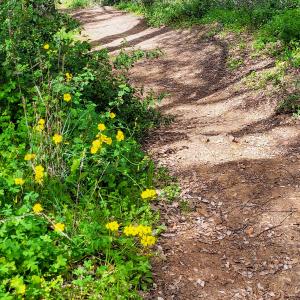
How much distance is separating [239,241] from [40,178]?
7.24 feet

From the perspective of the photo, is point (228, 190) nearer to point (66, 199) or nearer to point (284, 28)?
point (66, 199)

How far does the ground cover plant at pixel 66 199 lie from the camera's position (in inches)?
129

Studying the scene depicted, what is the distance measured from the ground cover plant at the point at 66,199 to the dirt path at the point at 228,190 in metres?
0.44

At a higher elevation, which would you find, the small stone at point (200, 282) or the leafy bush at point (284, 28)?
the leafy bush at point (284, 28)

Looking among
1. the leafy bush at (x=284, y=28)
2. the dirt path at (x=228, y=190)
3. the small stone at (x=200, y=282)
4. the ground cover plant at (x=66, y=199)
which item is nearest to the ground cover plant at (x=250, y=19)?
the leafy bush at (x=284, y=28)

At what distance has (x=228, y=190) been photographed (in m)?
5.20

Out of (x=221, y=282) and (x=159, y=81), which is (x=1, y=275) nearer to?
(x=221, y=282)

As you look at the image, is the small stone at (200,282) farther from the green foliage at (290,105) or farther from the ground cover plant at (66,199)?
the green foliage at (290,105)

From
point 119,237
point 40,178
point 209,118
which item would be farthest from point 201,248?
point 209,118

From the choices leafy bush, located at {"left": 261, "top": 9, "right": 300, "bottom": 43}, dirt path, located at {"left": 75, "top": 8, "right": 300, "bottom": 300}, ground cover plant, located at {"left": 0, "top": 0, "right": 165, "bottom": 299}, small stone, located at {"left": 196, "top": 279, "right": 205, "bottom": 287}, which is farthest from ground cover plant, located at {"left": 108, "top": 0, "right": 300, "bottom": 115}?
small stone, located at {"left": 196, "top": 279, "right": 205, "bottom": 287}

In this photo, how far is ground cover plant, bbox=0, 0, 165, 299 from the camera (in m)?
3.29

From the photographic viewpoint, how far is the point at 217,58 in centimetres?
1121

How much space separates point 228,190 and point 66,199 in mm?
2162

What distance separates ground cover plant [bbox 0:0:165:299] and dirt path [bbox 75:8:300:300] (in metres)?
0.44
